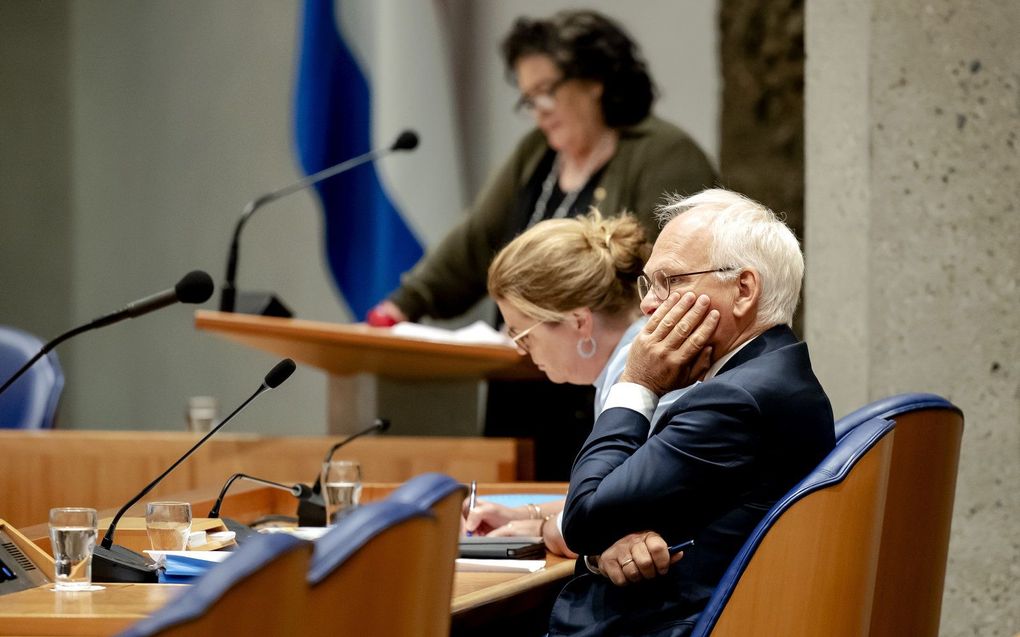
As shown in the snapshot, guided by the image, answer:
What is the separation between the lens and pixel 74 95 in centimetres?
643

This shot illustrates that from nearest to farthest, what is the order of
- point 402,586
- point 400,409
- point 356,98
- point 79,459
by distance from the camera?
1. point 402,586
2. point 79,459
3. point 400,409
4. point 356,98

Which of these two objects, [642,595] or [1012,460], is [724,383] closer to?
[642,595]

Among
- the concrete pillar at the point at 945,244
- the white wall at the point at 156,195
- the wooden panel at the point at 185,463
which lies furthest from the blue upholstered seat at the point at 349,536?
the white wall at the point at 156,195

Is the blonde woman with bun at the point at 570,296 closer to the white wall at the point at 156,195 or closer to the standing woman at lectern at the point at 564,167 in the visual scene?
the standing woman at lectern at the point at 564,167

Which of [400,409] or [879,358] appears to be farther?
[400,409]

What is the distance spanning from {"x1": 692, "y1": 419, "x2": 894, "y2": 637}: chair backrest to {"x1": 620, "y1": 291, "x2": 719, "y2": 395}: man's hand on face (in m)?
0.25

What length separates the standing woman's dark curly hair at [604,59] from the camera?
159 inches

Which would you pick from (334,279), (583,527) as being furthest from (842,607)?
(334,279)

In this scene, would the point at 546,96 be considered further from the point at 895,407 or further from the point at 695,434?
the point at 695,434

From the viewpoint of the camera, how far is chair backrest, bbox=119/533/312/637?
99 centimetres

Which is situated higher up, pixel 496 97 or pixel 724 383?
pixel 496 97

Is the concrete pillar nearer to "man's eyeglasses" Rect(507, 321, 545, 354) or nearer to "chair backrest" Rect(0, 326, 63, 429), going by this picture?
"man's eyeglasses" Rect(507, 321, 545, 354)

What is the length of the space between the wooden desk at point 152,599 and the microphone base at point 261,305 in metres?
0.93

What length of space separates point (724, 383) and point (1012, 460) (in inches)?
60.8
